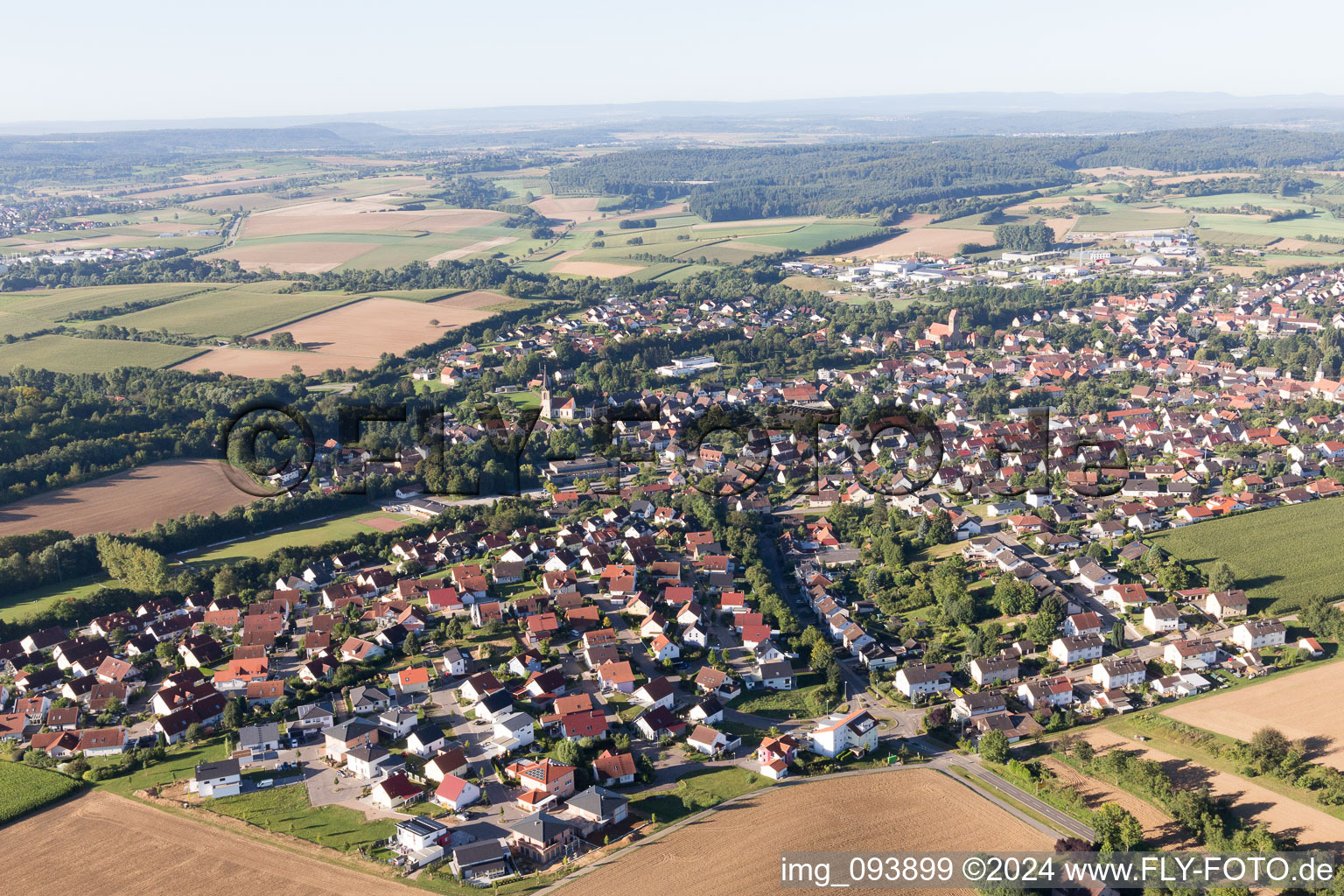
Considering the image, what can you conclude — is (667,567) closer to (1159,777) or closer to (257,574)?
(257,574)

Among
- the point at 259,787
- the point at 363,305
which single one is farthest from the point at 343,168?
the point at 259,787

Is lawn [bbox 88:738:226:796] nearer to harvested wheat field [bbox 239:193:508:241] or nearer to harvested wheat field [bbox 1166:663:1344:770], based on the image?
harvested wheat field [bbox 1166:663:1344:770]

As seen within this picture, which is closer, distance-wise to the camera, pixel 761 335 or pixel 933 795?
pixel 933 795

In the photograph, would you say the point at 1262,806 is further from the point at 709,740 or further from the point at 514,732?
the point at 514,732

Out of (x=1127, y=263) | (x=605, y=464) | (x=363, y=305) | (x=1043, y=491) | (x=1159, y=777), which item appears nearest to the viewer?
(x=1159, y=777)

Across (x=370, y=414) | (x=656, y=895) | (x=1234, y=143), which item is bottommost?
(x=656, y=895)

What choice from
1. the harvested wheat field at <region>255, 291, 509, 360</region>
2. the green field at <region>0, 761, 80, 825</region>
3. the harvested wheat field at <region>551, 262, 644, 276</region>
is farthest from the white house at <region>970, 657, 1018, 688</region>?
the harvested wheat field at <region>551, 262, 644, 276</region>
